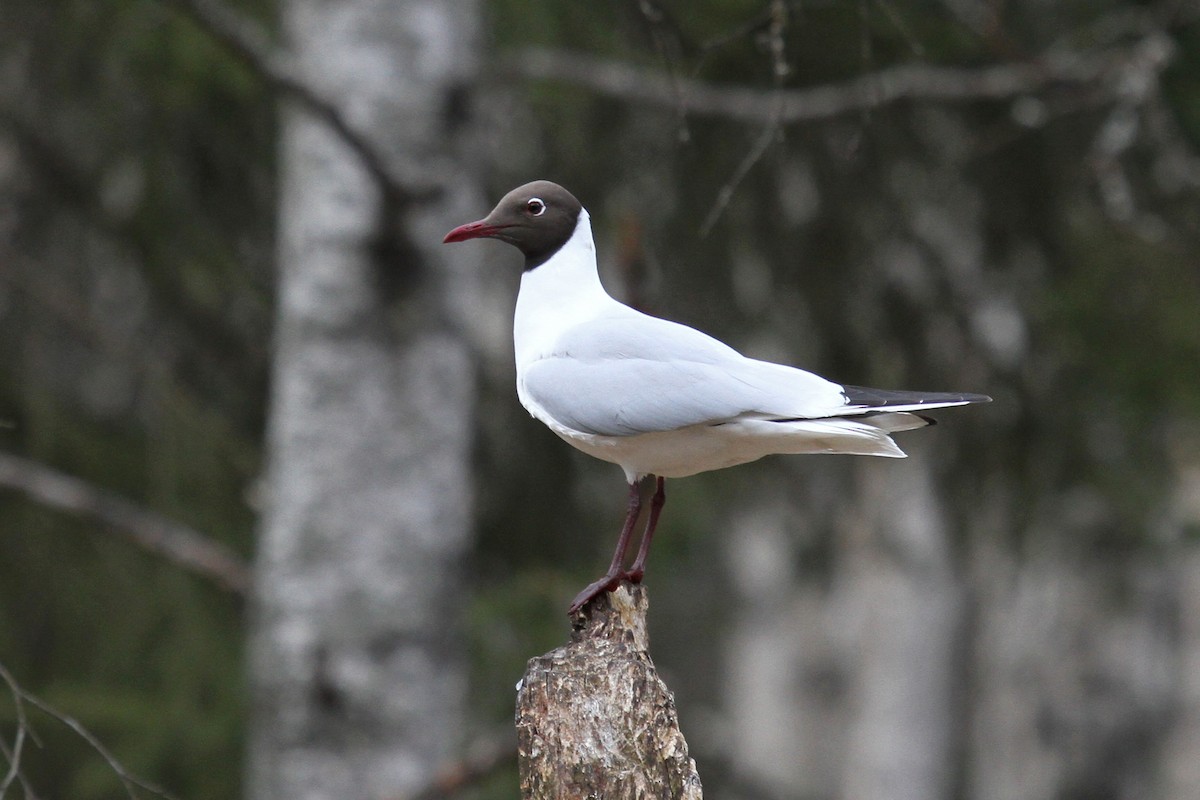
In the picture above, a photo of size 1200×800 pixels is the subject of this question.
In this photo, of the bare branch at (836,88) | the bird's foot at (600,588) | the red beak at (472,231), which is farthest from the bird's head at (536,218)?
the bare branch at (836,88)

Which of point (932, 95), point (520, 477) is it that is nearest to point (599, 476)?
point (520, 477)

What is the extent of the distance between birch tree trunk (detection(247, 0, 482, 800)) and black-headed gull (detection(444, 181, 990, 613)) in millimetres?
1520

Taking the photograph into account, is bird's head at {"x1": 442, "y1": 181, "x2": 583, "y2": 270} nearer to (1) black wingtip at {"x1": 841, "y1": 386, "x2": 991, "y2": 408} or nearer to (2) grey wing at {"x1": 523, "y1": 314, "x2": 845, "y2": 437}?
Answer: (2) grey wing at {"x1": 523, "y1": 314, "x2": 845, "y2": 437}

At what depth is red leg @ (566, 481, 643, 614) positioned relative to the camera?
2.43 meters

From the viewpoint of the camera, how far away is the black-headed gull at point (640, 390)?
219 centimetres

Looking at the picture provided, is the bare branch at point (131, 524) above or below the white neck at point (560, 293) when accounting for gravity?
below

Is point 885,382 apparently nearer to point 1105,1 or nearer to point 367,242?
point 1105,1

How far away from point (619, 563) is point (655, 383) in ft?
1.05

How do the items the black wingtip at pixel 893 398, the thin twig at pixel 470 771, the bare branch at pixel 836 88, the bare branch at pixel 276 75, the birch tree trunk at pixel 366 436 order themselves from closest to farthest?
the black wingtip at pixel 893 398, the bare branch at pixel 276 75, the thin twig at pixel 470 771, the birch tree trunk at pixel 366 436, the bare branch at pixel 836 88

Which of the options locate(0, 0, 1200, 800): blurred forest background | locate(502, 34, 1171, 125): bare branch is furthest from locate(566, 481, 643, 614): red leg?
locate(502, 34, 1171, 125): bare branch

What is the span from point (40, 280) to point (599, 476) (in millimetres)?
2352

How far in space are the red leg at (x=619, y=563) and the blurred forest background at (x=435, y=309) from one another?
4.62 feet

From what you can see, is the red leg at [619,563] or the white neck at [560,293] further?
the white neck at [560,293]

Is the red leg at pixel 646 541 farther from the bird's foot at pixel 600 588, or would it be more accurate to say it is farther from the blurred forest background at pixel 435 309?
Answer: the blurred forest background at pixel 435 309
